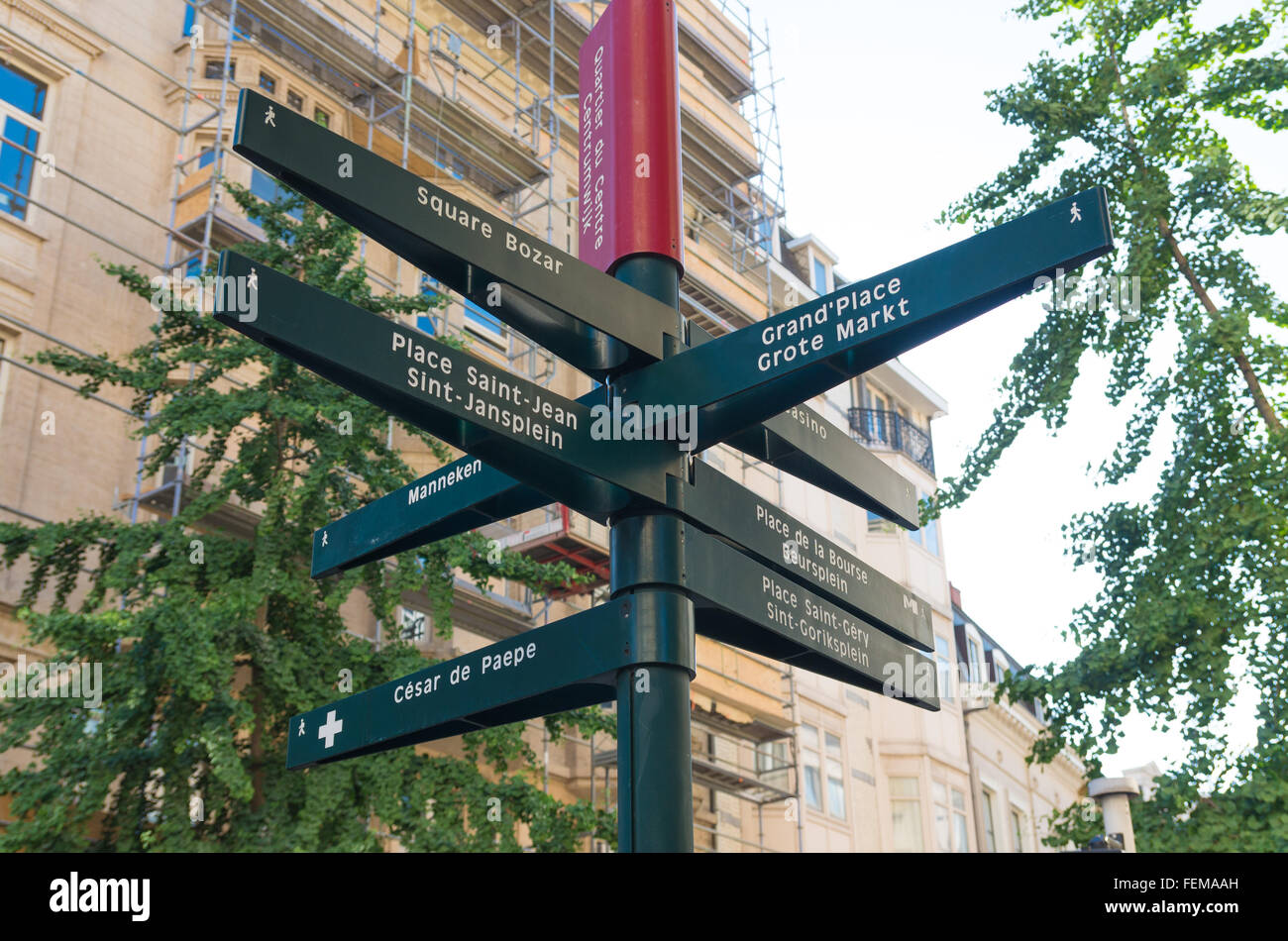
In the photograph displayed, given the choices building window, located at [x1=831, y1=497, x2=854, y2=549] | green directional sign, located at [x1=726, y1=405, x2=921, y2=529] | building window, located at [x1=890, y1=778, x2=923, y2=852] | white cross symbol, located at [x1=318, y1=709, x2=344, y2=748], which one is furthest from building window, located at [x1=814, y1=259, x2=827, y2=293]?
white cross symbol, located at [x1=318, y1=709, x2=344, y2=748]

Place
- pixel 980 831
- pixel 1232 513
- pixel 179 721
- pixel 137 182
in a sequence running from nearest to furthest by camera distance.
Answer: pixel 179 721, pixel 1232 513, pixel 137 182, pixel 980 831

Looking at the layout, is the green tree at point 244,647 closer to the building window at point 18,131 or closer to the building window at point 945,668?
the building window at point 18,131

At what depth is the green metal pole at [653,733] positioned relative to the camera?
3549mm

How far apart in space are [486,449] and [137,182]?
1507 centimetres

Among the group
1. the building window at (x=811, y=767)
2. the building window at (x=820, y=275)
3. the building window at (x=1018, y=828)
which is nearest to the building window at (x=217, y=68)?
the building window at (x=811, y=767)

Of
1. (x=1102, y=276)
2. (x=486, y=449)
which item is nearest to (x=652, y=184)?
(x=486, y=449)

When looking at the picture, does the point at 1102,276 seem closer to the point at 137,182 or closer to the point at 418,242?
the point at 137,182

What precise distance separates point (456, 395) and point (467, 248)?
1.72ft

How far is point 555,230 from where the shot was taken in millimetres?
22703

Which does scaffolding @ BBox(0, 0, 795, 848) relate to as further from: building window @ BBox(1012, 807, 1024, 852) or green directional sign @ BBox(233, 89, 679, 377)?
building window @ BBox(1012, 807, 1024, 852)

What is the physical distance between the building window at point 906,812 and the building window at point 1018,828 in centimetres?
789

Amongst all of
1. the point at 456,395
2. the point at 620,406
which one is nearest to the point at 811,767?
the point at 620,406

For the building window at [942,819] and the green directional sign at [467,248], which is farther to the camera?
the building window at [942,819]

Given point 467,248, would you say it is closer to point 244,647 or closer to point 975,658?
point 244,647
